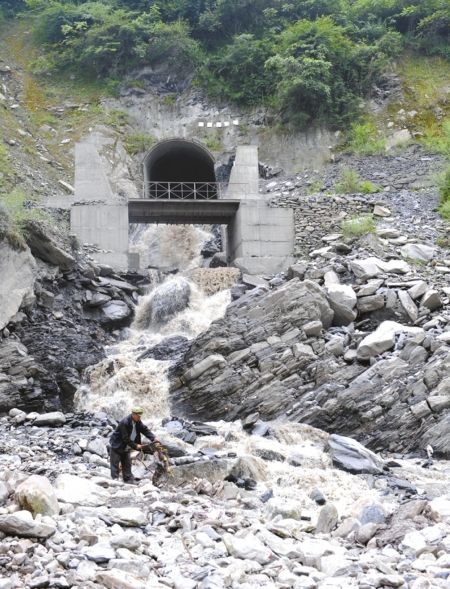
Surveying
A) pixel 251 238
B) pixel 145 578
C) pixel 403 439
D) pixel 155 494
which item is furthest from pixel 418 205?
pixel 145 578

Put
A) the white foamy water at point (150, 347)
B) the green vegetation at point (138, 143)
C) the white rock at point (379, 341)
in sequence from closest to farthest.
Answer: the white rock at point (379, 341), the white foamy water at point (150, 347), the green vegetation at point (138, 143)

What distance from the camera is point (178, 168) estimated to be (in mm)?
36562

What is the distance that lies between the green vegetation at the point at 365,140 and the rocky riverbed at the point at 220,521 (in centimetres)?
2191

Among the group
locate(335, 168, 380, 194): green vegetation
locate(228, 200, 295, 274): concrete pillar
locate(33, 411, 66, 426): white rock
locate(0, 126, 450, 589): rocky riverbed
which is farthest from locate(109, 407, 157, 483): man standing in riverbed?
locate(335, 168, 380, 194): green vegetation

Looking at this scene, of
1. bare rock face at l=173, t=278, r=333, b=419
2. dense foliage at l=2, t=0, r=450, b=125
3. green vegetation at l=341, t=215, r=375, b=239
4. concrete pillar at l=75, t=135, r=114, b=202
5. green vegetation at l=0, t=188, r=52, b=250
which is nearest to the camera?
bare rock face at l=173, t=278, r=333, b=419

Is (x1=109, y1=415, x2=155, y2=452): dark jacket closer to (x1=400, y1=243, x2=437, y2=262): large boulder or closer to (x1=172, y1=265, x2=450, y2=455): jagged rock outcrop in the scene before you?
(x1=172, y1=265, x2=450, y2=455): jagged rock outcrop

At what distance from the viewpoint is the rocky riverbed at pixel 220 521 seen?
20.2ft

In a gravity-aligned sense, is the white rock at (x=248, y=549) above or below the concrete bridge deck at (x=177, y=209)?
below

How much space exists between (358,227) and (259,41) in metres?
19.2

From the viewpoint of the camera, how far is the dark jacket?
9.61 m

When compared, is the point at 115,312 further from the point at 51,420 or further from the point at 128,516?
the point at 128,516

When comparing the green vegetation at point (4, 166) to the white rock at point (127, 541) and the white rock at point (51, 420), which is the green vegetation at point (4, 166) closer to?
the white rock at point (51, 420)

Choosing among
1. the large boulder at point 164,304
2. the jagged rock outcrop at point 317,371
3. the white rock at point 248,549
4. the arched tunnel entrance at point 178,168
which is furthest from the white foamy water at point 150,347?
the arched tunnel entrance at point 178,168

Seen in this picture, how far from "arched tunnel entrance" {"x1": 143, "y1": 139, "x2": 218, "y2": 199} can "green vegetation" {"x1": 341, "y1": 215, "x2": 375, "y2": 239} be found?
10.4m
